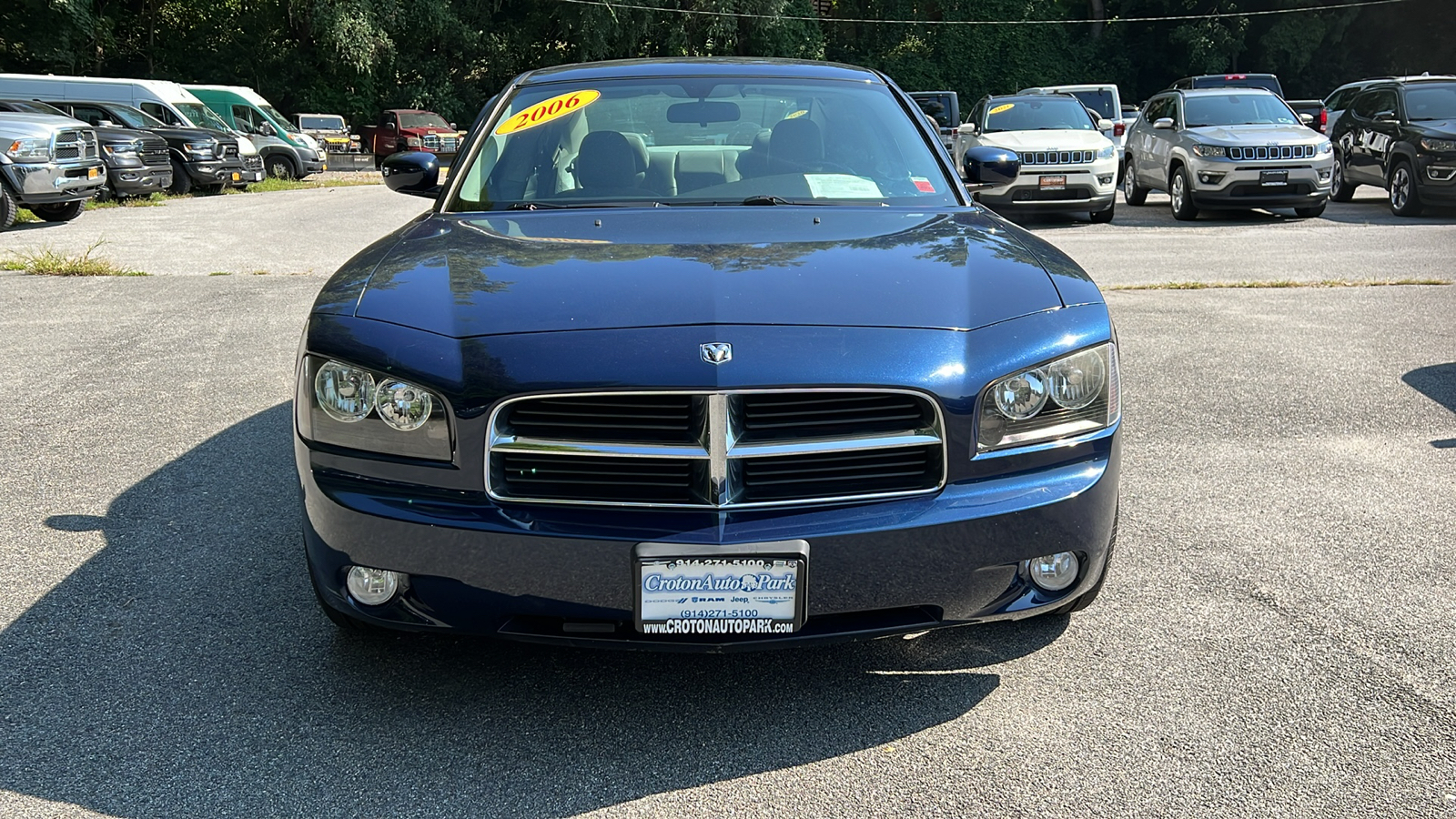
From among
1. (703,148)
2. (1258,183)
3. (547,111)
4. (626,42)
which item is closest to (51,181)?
(547,111)

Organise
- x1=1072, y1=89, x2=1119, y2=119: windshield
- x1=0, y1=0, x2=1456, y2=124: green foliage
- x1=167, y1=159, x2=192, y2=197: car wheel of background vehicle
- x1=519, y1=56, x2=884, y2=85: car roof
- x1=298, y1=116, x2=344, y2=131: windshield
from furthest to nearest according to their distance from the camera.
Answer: x1=0, y1=0, x2=1456, y2=124: green foliage
x1=298, y1=116, x2=344, y2=131: windshield
x1=1072, y1=89, x2=1119, y2=119: windshield
x1=167, y1=159, x2=192, y2=197: car wheel of background vehicle
x1=519, y1=56, x2=884, y2=85: car roof

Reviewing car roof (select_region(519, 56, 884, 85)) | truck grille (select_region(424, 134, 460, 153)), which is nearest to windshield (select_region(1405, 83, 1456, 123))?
car roof (select_region(519, 56, 884, 85))

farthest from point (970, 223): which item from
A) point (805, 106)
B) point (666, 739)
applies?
point (666, 739)

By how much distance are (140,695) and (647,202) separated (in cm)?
201

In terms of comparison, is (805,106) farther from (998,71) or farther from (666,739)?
(998,71)

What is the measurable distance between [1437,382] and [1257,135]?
9.78m

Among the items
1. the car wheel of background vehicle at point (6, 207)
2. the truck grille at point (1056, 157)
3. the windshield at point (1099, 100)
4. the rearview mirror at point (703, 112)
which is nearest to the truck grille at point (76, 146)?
the car wheel of background vehicle at point (6, 207)

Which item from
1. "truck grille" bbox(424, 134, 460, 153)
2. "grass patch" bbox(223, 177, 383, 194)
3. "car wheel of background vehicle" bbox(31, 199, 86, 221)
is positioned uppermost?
"truck grille" bbox(424, 134, 460, 153)

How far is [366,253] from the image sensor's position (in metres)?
3.62

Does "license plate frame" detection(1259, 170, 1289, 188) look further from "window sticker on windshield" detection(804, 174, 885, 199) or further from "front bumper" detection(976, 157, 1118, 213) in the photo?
"window sticker on windshield" detection(804, 174, 885, 199)

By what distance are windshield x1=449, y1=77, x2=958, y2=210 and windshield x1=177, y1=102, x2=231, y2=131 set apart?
24304mm

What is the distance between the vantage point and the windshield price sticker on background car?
262cm

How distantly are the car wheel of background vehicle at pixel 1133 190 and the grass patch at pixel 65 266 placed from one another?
43.1ft

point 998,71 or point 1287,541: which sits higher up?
point 998,71
